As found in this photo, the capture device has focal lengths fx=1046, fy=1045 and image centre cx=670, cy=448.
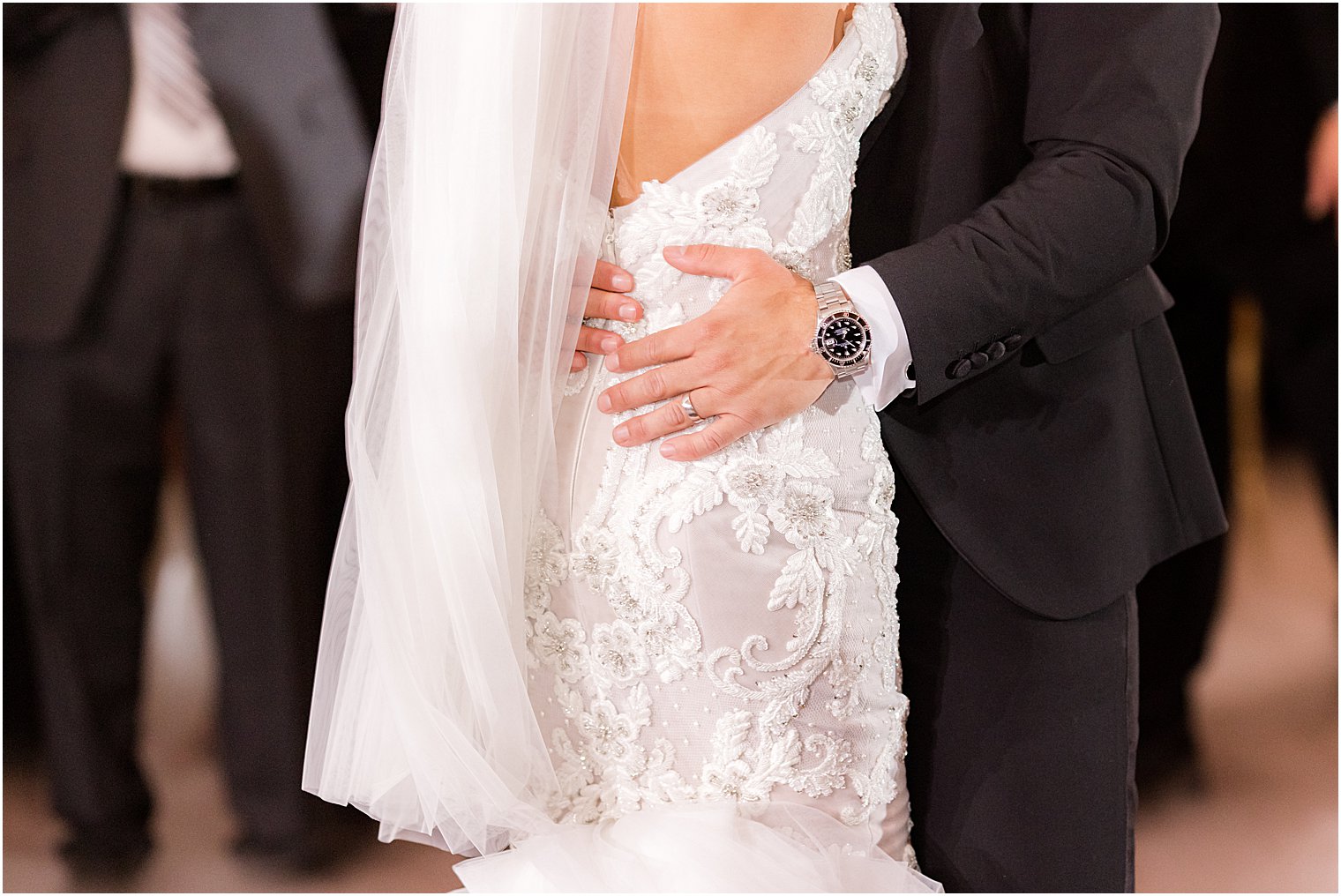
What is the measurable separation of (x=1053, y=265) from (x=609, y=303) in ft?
1.22

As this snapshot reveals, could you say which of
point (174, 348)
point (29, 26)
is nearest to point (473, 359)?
point (174, 348)

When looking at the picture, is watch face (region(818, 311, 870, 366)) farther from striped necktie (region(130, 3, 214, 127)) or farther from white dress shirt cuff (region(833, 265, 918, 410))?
striped necktie (region(130, 3, 214, 127))

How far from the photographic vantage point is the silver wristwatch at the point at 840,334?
80cm

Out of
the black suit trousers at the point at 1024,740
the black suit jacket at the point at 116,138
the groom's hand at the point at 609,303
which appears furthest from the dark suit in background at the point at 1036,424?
the black suit jacket at the point at 116,138

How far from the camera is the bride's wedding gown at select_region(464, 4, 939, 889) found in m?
0.77

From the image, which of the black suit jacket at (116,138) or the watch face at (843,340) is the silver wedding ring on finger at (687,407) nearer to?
the watch face at (843,340)

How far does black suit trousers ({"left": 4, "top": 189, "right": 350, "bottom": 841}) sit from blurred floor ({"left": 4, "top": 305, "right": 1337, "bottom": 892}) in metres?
0.04

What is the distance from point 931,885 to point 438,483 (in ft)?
1.72

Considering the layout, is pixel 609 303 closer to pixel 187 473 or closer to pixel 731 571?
pixel 731 571

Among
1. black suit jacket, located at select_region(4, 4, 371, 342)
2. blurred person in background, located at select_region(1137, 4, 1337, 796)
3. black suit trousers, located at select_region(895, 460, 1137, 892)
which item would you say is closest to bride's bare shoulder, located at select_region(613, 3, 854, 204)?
black suit trousers, located at select_region(895, 460, 1137, 892)

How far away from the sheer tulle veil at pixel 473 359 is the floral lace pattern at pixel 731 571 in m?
0.04

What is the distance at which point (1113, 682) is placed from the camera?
102 centimetres

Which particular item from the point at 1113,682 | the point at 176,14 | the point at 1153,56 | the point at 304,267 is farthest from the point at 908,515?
the point at 176,14

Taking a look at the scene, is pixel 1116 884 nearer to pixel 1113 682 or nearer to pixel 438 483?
pixel 1113 682
